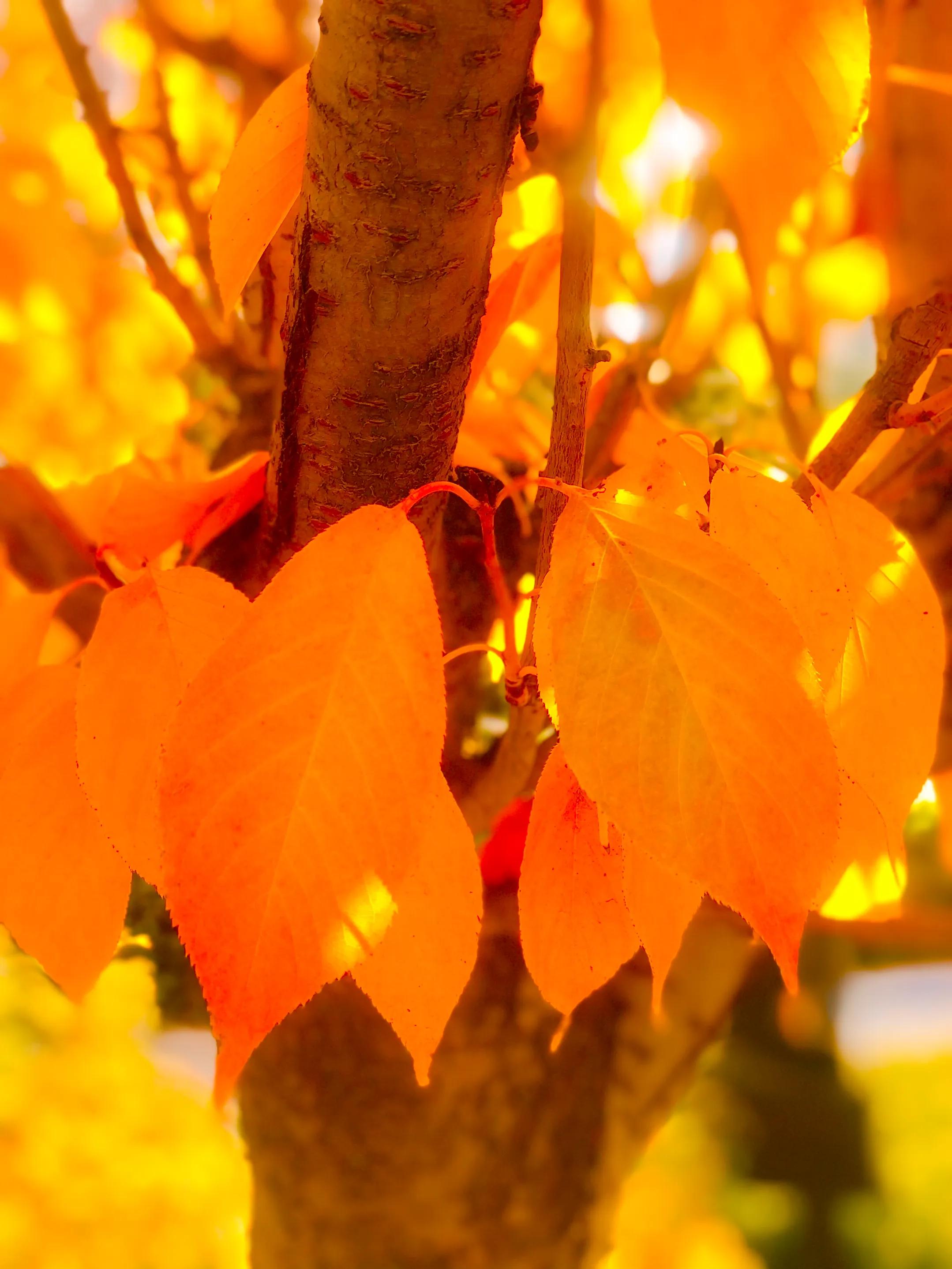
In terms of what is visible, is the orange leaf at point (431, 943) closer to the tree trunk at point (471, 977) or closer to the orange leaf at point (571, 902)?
the orange leaf at point (571, 902)

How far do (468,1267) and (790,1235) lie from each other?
1.08m

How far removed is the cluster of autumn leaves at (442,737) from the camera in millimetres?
166

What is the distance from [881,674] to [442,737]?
0.11m

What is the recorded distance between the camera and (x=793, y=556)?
22 cm

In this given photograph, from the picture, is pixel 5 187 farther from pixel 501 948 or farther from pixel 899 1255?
pixel 899 1255

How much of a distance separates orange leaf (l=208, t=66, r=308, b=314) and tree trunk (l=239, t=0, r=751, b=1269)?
0.04 feet

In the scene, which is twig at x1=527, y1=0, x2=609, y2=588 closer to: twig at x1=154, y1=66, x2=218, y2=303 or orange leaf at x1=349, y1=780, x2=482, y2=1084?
orange leaf at x1=349, y1=780, x2=482, y2=1084

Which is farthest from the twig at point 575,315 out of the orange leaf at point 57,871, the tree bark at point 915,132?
the tree bark at point 915,132

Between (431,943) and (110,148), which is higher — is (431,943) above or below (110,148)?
below

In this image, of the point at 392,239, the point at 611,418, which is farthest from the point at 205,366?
the point at 392,239

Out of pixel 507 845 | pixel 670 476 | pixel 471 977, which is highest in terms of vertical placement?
pixel 670 476

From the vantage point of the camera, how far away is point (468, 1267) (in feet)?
2.26

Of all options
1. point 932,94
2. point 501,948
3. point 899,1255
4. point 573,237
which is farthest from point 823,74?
point 899,1255

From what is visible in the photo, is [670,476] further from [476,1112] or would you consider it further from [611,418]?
[476,1112]
